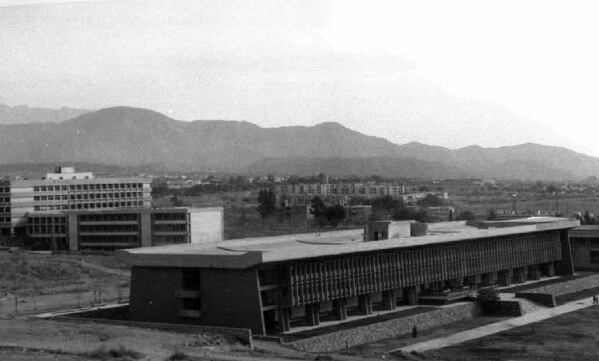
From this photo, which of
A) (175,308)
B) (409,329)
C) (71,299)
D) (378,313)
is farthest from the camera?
(71,299)

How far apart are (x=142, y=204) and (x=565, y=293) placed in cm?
4356

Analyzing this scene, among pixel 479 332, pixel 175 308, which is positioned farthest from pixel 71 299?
pixel 479 332

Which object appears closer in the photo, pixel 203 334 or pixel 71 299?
pixel 203 334

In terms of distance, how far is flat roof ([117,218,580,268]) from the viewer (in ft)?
113

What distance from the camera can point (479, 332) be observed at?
127 feet

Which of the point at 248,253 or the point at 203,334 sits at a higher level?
the point at 248,253

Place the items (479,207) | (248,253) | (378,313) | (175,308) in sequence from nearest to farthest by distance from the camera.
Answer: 1. (248,253)
2. (175,308)
3. (378,313)
4. (479,207)

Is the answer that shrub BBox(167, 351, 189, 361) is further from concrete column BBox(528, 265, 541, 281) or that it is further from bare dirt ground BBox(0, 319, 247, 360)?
concrete column BBox(528, 265, 541, 281)

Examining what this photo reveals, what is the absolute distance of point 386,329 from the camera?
37.2 meters

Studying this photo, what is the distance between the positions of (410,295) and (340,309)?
6.47 meters

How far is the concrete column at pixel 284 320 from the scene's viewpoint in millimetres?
35969

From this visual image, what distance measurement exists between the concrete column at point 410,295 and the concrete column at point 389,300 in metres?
1.88

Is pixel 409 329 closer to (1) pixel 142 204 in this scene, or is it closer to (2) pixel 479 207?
(1) pixel 142 204

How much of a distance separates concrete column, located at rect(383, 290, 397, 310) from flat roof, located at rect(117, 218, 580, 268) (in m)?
2.18
